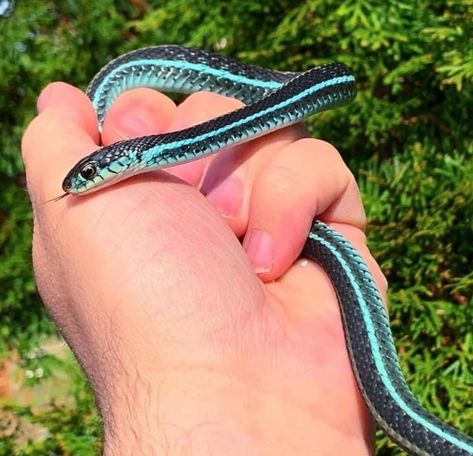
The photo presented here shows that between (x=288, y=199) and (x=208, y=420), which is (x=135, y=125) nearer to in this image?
(x=288, y=199)

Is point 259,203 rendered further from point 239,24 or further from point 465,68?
point 239,24

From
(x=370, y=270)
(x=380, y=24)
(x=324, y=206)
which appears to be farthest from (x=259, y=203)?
(x=380, y=24)

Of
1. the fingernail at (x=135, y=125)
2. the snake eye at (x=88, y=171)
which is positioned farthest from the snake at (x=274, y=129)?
the fingernail at (x=135, y=125)

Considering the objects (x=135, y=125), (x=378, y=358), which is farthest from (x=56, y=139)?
(x=378, y=358)

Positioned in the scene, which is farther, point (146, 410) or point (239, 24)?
point (239, 24)

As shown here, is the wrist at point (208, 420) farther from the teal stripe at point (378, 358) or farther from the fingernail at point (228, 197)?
the fingernail at point (228, 197)

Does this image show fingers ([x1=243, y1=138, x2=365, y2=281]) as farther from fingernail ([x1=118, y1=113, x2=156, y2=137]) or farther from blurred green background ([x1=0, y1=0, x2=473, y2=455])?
blurred green background ([x1=0, y1=0, x2=473, y2=455])

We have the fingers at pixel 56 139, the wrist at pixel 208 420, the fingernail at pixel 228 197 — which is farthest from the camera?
the fingernail at pixel 228 197
